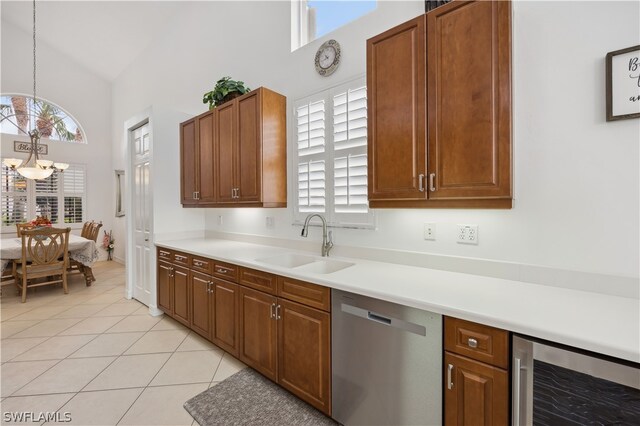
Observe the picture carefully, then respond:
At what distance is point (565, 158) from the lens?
144cm

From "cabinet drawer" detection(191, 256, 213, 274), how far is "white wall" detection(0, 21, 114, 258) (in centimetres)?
537

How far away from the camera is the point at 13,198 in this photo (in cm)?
570

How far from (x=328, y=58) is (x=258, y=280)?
1952 millimetres

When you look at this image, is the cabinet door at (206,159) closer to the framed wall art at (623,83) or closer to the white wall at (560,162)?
the white wall at (560,162)

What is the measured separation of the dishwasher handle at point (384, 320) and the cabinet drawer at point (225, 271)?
3.52 ft

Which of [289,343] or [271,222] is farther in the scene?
[271,222]

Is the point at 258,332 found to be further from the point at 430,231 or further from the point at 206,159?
the point at 206,159

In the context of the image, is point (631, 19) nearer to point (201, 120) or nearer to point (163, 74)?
point (201, 120)

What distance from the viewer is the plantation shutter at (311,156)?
2479mm

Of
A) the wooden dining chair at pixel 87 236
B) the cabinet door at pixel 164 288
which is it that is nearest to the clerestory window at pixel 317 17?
the cabinet door at pixel 164 288

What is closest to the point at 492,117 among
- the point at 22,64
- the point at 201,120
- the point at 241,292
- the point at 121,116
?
the point at 241,292

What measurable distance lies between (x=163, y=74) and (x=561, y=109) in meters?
5.58

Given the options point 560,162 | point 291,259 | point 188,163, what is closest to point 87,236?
point 188,163

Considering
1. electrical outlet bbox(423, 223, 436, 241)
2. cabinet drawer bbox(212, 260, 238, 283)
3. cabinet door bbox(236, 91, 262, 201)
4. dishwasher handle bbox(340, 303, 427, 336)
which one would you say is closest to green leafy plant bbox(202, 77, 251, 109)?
cabinet door bbox(236, 91, 262, 201)
